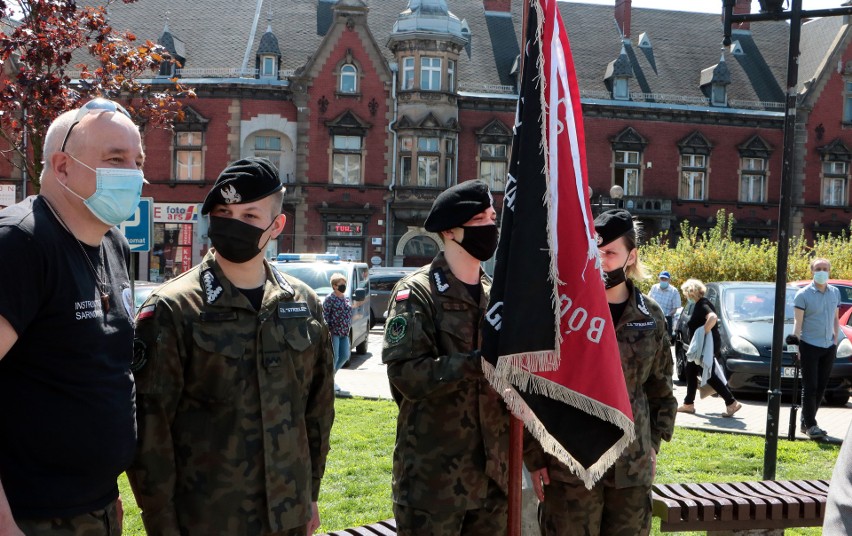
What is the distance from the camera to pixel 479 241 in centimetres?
394

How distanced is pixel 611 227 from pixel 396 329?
4.58 ft

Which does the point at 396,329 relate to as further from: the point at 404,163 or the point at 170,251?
the point at 170,251

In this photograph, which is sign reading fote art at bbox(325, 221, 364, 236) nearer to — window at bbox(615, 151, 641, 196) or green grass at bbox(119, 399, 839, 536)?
window at bbox(615, 151, 641, 196)

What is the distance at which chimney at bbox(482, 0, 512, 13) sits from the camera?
4341 centimetres

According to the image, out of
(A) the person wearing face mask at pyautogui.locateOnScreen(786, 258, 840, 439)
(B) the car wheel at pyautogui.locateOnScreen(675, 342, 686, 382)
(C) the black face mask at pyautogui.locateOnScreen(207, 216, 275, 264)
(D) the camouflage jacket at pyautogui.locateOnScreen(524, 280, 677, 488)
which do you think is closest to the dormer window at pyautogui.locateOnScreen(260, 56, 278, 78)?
(B) the car wheel at pyautogui.locateOnScreen(675, 342, 686, 382)

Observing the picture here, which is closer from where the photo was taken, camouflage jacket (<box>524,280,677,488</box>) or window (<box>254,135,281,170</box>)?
camouflage jacket (<box>524,280,677,488</box>)

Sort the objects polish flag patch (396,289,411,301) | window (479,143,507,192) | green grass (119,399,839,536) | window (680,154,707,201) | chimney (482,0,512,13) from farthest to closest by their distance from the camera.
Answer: chimney (482,0,512,13), window (680,154,707,201), window (479,143,507,192), green grass (119,399,839,536), polish flag patch (396,289,411,301)

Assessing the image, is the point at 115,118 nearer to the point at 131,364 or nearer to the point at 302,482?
the point at 131,364

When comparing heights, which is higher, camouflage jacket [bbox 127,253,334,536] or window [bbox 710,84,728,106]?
window [bbox 710,84,728,106]

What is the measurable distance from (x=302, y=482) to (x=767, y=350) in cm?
1152

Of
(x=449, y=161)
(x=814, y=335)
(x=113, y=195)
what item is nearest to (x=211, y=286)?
(x=113, y=195)

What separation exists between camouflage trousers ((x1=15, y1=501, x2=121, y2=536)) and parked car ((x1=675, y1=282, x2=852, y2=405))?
11152mm

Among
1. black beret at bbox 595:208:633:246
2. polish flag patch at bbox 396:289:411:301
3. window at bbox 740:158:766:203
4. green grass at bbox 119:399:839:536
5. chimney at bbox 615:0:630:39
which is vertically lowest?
green grass at bbox 119:399:839:536

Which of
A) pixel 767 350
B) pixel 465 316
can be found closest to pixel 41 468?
pixel 465 316
